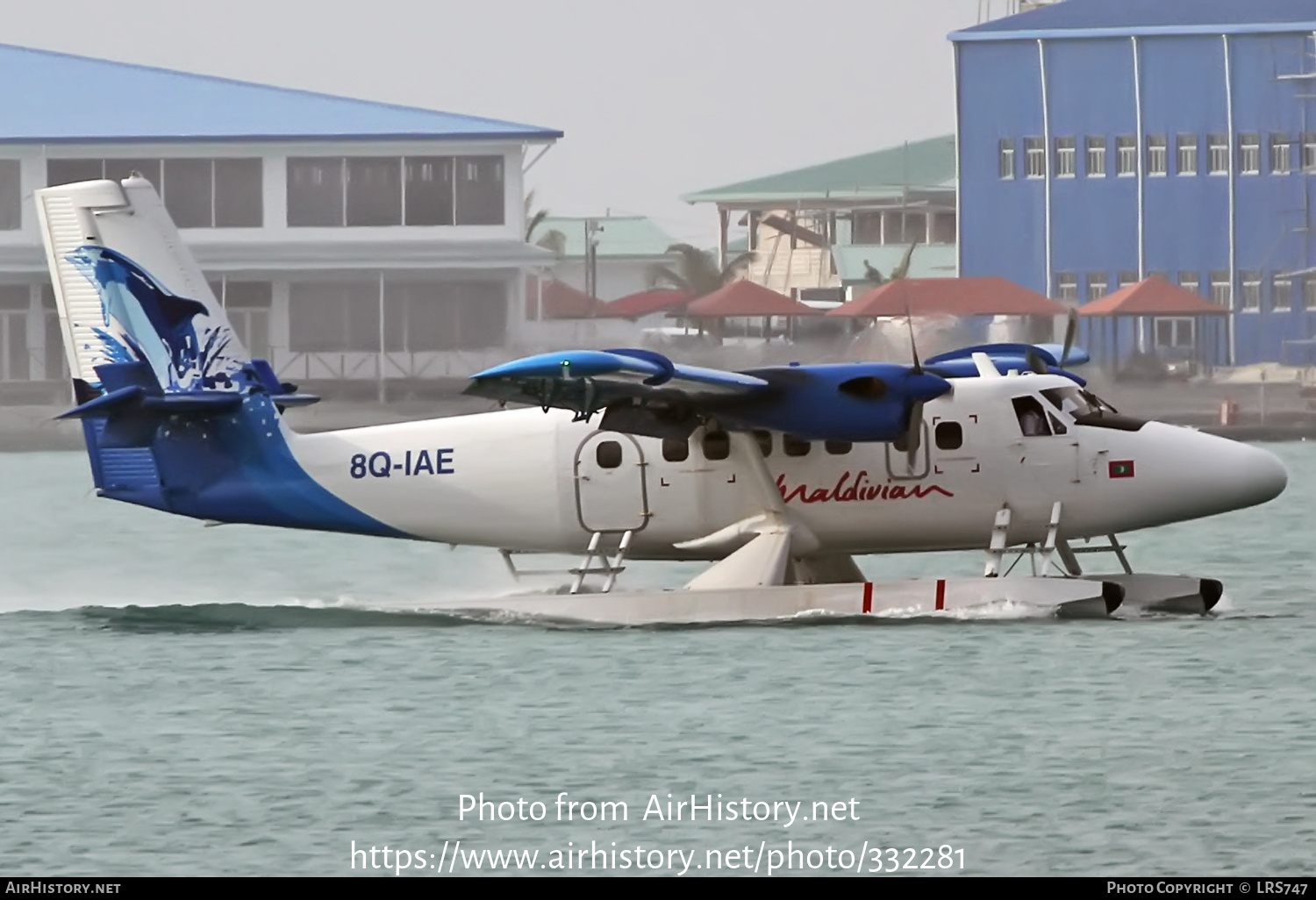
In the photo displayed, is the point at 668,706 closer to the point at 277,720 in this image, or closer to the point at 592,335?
the point at 277,720

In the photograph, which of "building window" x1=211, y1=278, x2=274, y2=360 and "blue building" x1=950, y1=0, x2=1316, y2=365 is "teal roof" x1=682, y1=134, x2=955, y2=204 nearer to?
"blue building" x1=950, y1=0, x2=1316, y2=365

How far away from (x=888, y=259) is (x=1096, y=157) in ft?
84.6

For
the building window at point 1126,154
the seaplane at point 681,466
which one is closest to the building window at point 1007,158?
the building window at point 1126,154

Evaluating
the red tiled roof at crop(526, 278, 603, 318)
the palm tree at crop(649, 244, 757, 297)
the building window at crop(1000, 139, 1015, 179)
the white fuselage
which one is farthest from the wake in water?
the palm tree at crop(649, 244, 757, 297)

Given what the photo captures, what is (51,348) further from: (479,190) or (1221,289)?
(1221,289)

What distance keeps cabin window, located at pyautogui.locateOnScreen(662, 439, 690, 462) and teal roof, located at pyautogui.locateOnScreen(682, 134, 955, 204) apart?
306 feet

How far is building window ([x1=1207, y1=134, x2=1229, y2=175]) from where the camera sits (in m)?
84.8

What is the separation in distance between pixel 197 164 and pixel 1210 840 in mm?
65530

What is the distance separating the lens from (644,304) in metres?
93.7

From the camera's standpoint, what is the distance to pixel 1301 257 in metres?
83.9

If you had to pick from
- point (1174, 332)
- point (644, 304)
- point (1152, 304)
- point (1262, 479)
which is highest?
point (644, 304)

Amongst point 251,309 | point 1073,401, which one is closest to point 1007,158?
point 251,309

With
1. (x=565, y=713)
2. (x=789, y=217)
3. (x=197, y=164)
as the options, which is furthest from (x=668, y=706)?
(x=789, y=217)

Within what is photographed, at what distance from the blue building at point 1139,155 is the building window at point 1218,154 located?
39 mm
